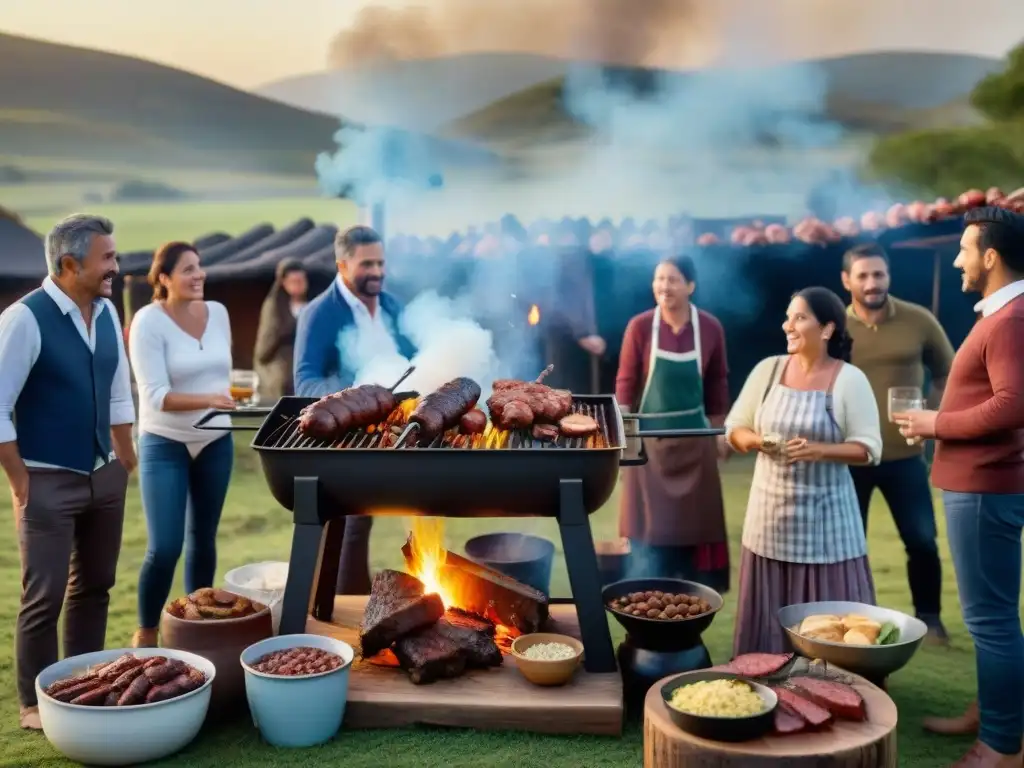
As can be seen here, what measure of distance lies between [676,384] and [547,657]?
2.13 meters

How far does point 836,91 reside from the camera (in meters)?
12.9

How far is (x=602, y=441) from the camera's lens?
3850mm

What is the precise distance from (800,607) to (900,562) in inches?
120

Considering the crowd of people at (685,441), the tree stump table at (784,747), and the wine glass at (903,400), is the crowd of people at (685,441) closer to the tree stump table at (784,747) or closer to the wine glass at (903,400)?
the wine glass at (903,400)

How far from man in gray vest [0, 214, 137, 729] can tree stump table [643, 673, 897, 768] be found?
2445 mm

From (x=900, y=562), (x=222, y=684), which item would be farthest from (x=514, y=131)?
(x=222, y=684)

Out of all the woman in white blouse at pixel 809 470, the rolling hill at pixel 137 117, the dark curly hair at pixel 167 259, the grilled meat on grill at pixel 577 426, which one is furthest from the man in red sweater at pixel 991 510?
the rolling hill at pixel 137 117

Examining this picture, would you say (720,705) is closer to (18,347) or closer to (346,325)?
(346,325)

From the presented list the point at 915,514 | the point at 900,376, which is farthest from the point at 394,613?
the point at 900,376

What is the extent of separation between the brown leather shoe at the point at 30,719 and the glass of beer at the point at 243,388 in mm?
1770

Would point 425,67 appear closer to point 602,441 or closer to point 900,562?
point 900,562

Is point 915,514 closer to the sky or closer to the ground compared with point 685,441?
closer to the ground

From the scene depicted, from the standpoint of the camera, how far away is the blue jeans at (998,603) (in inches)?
130

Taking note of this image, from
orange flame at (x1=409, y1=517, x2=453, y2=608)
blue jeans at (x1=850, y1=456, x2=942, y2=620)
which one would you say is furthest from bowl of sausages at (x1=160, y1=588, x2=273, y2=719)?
blue jeans at (x1=850, y1=456, x2=942, y2=620)
